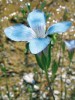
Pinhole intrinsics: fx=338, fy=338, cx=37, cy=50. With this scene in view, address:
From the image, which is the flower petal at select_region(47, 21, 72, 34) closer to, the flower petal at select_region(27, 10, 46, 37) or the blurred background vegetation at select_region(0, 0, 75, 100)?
the flower petal at select_region(27, 10, 46, 37)

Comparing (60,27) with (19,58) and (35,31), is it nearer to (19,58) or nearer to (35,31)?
(35,31)

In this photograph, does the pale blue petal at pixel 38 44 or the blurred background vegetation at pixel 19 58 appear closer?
the pale blue petal at pixel 38 44

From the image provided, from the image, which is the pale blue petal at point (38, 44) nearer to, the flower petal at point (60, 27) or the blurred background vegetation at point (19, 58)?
the flower petal at point (60, 27)

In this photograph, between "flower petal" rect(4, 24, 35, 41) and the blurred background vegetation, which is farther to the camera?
the blurred background vegetation

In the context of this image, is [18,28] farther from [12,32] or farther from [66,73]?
[66,73]

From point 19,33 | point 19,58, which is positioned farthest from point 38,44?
point 19,58

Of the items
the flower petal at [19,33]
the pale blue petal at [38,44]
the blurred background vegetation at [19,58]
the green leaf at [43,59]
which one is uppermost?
the flower petal at [19,33]

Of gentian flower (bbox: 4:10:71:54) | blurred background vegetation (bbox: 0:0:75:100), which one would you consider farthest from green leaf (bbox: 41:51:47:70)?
blurred background vegetation (bbox: 0:0:75:100)

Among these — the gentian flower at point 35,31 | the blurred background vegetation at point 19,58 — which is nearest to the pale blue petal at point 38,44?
the gentian flower at point 35,31
